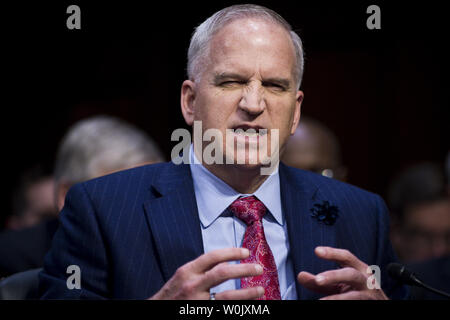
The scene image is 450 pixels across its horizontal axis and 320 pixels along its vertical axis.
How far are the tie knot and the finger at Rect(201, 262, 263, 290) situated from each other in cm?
37

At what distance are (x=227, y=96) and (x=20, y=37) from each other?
322 centimetres

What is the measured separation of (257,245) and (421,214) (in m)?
2.17

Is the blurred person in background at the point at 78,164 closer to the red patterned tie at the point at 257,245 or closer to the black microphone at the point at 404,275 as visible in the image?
the red patterned tie at the point at 257,245

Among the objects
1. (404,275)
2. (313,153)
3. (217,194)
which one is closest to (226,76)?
(217,194)

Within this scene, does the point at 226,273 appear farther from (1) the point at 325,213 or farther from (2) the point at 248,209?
(1) the point at 325,213

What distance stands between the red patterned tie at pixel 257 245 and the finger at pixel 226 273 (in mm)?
256

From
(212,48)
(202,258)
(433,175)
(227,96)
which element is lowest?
(433,175)

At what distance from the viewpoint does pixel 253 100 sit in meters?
1.70

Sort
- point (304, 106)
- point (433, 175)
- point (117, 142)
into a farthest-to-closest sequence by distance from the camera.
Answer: point (304, 106)
point (433, 175)
point (117, 142)

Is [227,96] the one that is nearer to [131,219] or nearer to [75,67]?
[131,219]

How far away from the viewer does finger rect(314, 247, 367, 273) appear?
59.7 inches

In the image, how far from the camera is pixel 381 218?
6.53 feet

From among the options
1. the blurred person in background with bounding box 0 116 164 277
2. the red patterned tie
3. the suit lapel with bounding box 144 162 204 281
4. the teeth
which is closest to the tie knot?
the red patterned tie
